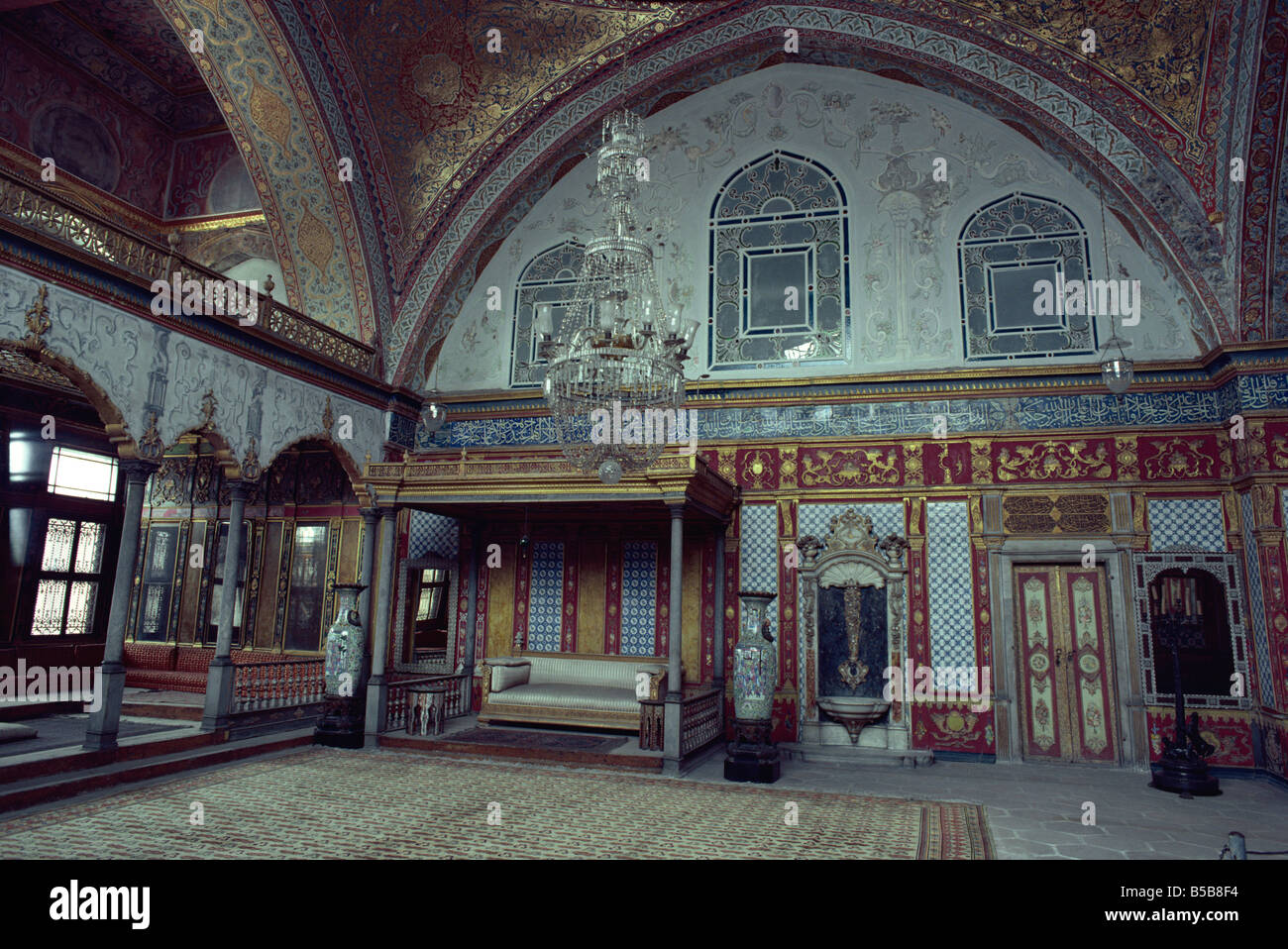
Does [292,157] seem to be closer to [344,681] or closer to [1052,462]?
[344,681]

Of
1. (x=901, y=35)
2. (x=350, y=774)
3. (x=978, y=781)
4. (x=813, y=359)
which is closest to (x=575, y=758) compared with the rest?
(x=350, y=774)

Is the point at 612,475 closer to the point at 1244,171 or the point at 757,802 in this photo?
the point at 757,802

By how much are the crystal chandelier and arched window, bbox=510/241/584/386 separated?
385 cm

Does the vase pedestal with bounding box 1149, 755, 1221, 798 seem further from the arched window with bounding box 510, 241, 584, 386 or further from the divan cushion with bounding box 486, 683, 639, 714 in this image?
the arched window with bounding box 510, 241, 584, 386

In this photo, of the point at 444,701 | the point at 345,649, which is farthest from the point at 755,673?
the point at 345,649

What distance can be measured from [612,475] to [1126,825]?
4.67m

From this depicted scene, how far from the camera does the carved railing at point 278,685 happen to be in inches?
323

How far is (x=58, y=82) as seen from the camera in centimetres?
945

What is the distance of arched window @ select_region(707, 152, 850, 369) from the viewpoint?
9.71 m

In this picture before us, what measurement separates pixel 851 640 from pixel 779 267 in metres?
4.64
